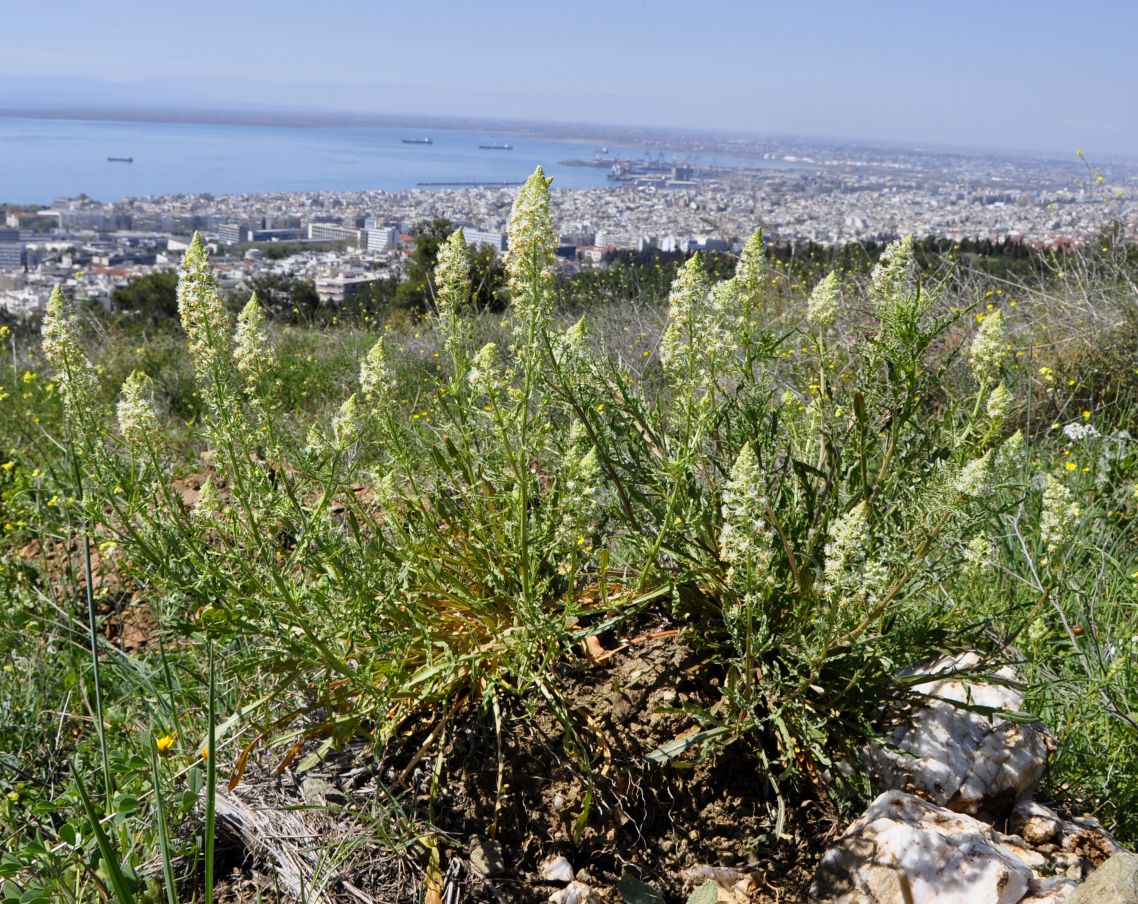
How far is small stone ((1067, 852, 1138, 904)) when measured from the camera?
5.43 ft

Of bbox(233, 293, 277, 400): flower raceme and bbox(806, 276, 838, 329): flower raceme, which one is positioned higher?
bbox(806, 276, 838, 329): flower raceme

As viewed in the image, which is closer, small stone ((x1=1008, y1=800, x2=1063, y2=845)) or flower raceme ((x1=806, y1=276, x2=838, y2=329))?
small stone ((x1=1008, y1=800, x2=1063, y2=845))

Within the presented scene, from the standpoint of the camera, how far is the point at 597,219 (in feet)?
47.2

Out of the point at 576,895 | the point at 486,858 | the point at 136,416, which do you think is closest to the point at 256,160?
the point at 136,416

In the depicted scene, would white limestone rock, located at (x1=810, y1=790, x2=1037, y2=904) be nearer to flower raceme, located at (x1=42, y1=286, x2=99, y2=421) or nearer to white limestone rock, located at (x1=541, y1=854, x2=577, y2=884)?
white limestone rock, located at (x1=541, y1=854, x2=577, y2=884)

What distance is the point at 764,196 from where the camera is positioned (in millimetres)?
18703

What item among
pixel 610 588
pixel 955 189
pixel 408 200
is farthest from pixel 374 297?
pixel 955 189

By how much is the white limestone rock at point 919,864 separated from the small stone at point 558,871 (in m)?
0.63

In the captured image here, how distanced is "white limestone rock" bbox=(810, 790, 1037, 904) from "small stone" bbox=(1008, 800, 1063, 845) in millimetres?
201

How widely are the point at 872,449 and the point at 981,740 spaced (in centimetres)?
93

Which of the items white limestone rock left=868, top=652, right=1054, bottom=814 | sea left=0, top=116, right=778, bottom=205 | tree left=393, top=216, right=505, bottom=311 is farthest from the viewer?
sea left=0, top=116, right=778, bottom=205

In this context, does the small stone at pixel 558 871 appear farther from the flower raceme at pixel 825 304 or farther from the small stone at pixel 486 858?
the flower raceme at pixel 825 304

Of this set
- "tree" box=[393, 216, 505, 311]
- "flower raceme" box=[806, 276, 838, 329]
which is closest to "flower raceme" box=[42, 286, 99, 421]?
"flower raceme" box=[806, 276, 838, 329]

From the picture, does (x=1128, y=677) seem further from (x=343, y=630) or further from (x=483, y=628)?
(x=343, y=630)
